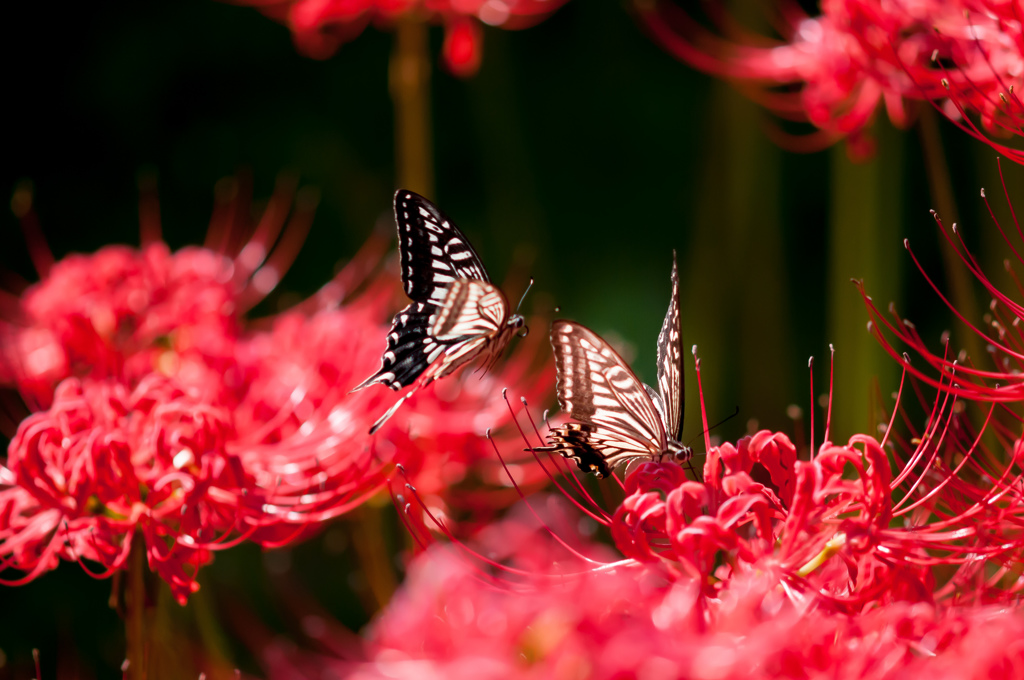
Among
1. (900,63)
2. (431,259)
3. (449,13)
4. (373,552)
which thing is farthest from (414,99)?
(900,63)

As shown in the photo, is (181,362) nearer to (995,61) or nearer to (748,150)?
(995,61)

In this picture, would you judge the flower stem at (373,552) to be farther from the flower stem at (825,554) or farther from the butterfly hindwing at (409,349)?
the flower stem at (825,554)

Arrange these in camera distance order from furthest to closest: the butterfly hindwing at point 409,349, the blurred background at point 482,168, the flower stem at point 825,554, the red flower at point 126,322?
the blurred background at point 482,168 → the red flower at point 126,322 → the butterfly hindwing at point 409,349 → the flower stem at point 825,554

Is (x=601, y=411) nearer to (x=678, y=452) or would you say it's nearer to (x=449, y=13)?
(x=678, y=452)

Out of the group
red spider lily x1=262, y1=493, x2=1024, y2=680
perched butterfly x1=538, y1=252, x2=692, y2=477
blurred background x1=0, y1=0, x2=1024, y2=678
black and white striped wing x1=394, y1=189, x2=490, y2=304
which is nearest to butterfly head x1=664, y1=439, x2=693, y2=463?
perched butterfly x1=538, y1=252, x2=692, y2=477

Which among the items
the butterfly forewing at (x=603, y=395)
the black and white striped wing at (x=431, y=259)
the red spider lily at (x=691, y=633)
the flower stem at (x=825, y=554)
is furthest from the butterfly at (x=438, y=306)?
the flower stem at (x=825, y=554)
